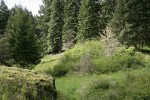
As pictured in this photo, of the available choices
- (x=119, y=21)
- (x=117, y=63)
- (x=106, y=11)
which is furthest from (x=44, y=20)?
(x=117, y=63)

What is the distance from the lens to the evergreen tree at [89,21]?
52.4 m

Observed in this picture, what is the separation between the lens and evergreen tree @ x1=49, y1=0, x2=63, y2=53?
58978mm

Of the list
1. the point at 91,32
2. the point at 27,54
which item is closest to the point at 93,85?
the point at 27,54

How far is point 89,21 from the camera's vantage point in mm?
53219

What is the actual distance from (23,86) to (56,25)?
1989 inches

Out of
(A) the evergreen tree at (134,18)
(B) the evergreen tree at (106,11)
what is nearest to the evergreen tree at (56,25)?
(B) the evergreen tree at (106,11)

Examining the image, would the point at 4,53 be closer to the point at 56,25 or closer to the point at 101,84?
the point at 56,25

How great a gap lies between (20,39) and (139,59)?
587 inches

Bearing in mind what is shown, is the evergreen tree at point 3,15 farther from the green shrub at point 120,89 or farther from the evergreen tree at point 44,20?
the green shrub at point 120,89

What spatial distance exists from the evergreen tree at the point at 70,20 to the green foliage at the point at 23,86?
4704 cm

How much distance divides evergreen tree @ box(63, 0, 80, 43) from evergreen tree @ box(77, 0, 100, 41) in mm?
4169

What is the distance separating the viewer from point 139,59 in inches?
1128

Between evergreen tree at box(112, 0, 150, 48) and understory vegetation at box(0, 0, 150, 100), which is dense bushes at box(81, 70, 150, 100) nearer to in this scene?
understory vegetation at box(0, 0, 150, 100)

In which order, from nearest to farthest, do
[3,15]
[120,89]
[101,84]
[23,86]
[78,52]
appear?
[23,86] → [120,89] → [101,84] → [78,52] → [3,15]
